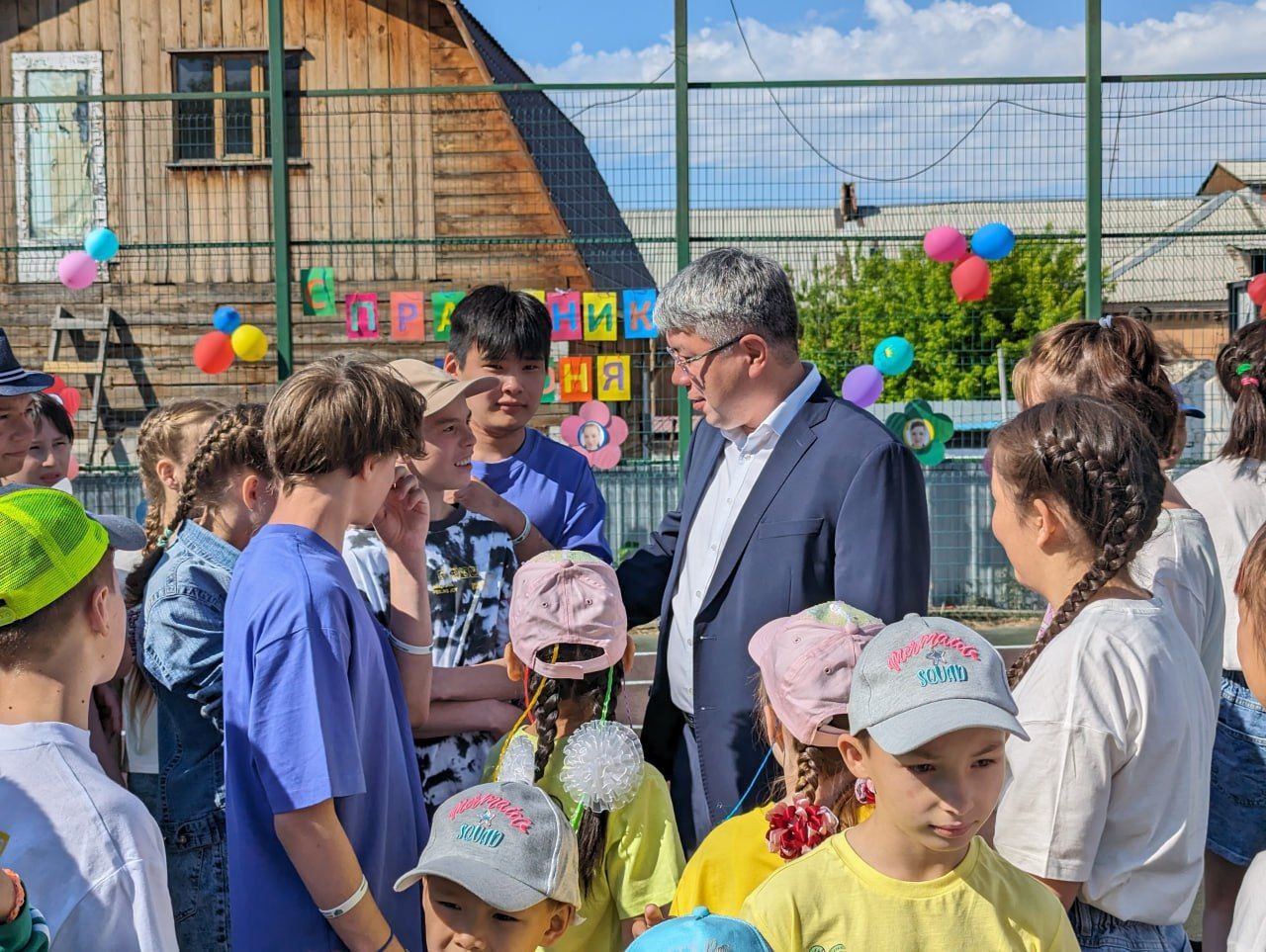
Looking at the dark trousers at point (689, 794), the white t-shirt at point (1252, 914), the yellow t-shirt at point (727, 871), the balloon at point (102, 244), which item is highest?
the balloon at point (102, 244)

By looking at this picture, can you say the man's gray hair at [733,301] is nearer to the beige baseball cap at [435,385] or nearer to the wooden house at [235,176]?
the beige baseball cap at [435,385]

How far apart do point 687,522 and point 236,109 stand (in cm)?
1073

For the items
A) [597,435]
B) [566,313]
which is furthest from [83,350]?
[597,435]

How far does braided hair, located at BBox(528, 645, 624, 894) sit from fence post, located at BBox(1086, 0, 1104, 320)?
6521 mm

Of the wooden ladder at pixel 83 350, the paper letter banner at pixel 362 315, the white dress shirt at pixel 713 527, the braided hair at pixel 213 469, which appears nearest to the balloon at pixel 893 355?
the paper letter banner at pixel 362 315

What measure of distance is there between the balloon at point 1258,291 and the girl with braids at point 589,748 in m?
7.31

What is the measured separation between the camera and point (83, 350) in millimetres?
12406

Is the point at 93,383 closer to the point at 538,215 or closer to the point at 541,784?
the point at 538,215

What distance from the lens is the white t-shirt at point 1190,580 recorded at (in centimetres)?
271

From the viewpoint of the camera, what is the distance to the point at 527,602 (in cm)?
260

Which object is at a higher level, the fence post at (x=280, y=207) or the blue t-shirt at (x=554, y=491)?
the fence post at (x=280, y=207)

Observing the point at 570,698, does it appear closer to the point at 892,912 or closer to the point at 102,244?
the point at 892,912

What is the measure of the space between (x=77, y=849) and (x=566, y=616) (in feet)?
3.66

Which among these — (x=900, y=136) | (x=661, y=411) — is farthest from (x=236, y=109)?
(x=900, y=136)
